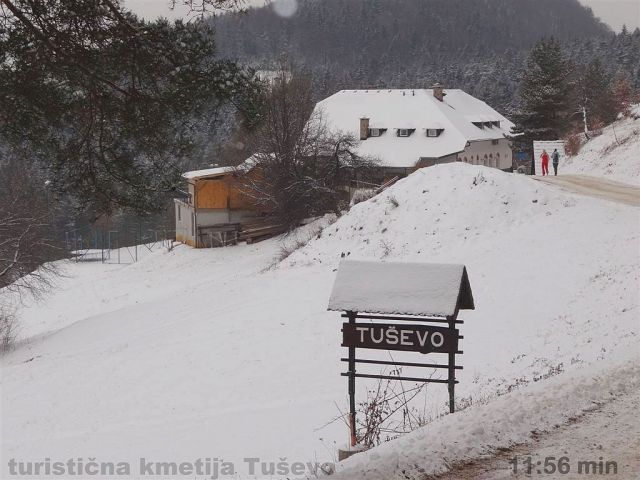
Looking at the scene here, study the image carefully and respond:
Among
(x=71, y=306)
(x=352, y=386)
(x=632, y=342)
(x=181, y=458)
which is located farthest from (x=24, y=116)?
(x=71, y=306)

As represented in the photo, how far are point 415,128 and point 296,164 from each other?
693 inches

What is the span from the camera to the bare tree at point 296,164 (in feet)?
141

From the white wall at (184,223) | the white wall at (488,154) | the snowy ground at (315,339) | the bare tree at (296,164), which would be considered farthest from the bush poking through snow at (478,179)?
the white wall at (488,154)

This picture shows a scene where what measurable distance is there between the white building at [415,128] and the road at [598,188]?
21126 millimetres

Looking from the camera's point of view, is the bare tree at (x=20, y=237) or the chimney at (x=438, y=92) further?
the chimney at (x=438, y=92)

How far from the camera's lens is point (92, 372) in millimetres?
18422

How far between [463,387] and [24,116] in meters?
9.07

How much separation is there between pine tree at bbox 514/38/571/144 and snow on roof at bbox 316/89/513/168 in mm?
5245

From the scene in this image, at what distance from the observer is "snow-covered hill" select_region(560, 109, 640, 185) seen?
3438 cm

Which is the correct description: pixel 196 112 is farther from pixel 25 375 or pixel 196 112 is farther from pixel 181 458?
pixel 25 375

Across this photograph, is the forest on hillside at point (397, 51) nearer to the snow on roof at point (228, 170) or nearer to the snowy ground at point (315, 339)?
the snow on roof at point (228, 170)

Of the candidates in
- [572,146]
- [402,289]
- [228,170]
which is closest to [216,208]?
[228,170]

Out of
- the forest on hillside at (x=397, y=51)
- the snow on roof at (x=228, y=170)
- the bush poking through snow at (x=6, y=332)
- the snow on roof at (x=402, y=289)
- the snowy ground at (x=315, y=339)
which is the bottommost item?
the bush poking through snow at (x=6, y=332)

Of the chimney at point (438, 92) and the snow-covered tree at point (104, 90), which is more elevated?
the chimney at point (438, 92)
